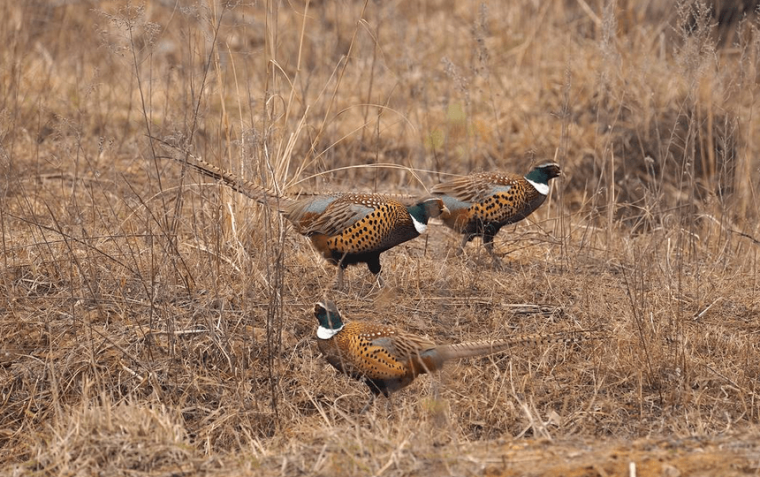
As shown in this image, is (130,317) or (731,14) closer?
(130,317)

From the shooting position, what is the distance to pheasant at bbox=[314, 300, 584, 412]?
14.4 feet

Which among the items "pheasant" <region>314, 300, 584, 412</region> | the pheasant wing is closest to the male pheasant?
the pheasant wing

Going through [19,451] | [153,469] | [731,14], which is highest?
[731,14]

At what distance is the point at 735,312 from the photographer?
5.51 meters

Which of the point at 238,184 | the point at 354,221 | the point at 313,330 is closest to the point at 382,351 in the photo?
the point at 313,330

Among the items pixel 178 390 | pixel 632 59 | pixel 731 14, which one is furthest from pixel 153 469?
pixel 731 14

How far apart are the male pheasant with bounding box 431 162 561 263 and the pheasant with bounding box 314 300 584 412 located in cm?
141

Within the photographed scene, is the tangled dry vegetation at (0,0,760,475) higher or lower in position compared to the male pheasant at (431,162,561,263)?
lower

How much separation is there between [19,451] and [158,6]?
326 inches

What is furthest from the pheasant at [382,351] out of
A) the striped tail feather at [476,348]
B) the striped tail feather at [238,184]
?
the striped tail feather at [238,184]

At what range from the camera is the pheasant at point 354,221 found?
5.34m

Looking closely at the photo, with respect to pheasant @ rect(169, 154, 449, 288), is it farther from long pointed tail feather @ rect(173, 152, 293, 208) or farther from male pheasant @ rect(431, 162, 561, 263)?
male pheasant @ rect(431, 162, 561, 263)

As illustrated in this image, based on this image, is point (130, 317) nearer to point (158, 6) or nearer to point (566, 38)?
point (566, 38)

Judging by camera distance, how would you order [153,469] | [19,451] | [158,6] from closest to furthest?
[153,469]
[19,451]
[158,6]
